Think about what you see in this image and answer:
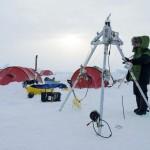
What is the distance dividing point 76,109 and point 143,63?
2.21 metres

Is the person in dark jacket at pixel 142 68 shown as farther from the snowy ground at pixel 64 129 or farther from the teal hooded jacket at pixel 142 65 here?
the snowy ground at pixel 64 129

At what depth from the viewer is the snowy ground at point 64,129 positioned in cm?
615

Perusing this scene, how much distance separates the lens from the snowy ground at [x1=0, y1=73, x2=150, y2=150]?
615cm

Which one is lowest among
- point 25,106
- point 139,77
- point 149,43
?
point 25,106

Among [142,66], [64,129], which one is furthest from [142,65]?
[64,129]

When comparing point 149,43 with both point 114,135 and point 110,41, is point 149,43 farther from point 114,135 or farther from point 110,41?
point 114,135

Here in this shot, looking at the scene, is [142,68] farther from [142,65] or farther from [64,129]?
[64,129]

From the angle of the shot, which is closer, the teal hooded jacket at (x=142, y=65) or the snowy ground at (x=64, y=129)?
the snowy ground at (x=64, y=129)

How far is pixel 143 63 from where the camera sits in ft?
28.8

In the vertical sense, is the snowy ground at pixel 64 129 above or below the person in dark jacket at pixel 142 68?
below

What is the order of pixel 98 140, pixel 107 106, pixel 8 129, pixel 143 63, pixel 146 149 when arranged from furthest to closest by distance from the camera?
pixel 107 106
pixel 143 63
pixel 8 129
pixel 98 140
pixel 146 149

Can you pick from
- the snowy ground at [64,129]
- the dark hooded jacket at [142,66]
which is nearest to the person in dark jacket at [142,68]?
the dark hooded jacket at [142,66]

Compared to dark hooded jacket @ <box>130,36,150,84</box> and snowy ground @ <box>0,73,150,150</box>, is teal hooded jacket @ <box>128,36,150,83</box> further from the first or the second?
snowy ground @ <box>0,73,150,150</box>

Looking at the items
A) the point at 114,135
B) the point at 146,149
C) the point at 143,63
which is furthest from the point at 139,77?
the point at 146,149
